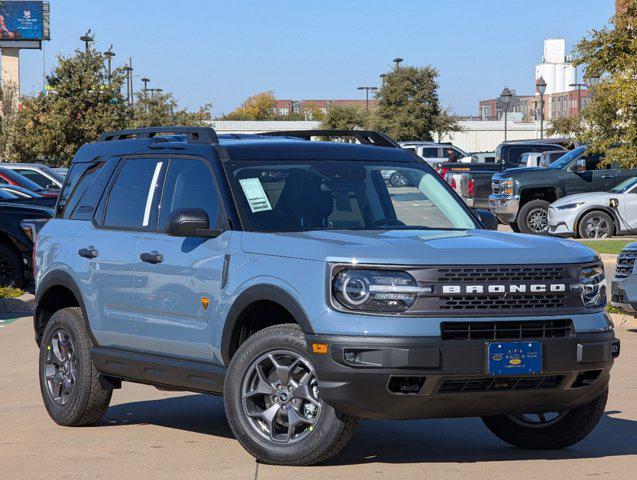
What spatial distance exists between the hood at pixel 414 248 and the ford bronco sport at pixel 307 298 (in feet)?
0.05

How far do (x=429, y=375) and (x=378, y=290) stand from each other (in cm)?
49

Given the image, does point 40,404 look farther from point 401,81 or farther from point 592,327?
point 401,81

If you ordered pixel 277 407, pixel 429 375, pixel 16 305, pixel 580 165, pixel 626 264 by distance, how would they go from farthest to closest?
pixel 580 165 → pixel 16 305 → pixel 626 264 → pixel 277 407 → pixel 429 375

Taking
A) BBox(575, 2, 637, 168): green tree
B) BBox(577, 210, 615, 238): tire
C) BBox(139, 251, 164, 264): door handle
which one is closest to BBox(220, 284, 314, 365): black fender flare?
BBox(139, 251, 164, 264): door handle

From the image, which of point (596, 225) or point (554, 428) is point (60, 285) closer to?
point (554, 428)

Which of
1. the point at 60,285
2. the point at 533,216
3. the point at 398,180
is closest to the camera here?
the point at 398,180

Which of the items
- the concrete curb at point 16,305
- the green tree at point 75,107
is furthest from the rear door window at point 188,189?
the green tree at point 75,107

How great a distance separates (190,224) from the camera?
744 cm

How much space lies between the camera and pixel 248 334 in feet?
24.4

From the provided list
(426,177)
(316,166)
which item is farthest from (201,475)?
(426,177)

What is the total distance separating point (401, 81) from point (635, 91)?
59238 mm

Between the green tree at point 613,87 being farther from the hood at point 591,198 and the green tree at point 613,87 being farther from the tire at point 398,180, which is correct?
the tire at point 398,180

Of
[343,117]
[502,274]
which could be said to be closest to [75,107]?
[502,274]

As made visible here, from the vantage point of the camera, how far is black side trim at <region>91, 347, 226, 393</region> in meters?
7.51
